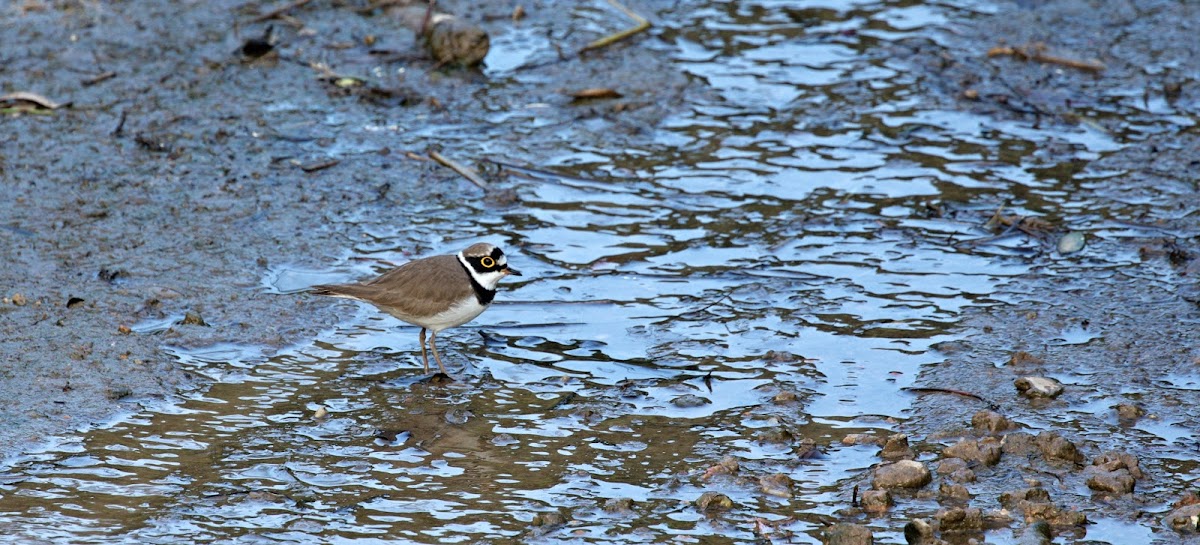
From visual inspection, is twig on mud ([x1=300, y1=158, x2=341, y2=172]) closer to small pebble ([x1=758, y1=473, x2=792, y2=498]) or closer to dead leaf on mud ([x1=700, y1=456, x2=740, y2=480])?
dead leaf on mud ([x1=700, y1=456, x2=740, y2=480])

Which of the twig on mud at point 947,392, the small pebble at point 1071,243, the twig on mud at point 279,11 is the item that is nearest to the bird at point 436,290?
the twig on mud at point 947,392

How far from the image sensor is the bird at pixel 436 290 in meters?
6.63

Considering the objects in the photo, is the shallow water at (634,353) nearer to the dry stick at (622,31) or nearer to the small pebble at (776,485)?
the small pebble at (776,485)

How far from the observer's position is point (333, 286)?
6.77 meters

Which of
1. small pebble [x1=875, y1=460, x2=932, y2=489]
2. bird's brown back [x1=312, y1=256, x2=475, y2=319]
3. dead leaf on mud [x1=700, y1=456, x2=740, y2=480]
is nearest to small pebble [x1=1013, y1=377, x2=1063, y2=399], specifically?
small pebble [x1=875, y1=460, x2=932, y2=489]

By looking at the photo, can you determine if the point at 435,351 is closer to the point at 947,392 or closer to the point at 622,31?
the point at 947,392

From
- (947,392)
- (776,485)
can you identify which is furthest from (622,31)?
(776,485)

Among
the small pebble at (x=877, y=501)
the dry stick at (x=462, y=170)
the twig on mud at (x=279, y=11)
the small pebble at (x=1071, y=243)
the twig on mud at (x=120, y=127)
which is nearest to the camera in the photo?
the small pebble at (x=877, y=501)

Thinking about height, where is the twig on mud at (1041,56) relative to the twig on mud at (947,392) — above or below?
above

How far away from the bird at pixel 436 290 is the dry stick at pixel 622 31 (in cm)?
425

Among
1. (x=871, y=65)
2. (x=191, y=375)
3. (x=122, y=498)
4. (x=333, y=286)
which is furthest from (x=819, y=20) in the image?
(x=122, y=498)

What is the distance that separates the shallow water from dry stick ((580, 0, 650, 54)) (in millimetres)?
775

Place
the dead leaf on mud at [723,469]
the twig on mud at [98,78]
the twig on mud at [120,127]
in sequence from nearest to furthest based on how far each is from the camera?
the dead leaf on mud at [723,469], the twig on mud at [120,127], the twig on mud at [98,78]

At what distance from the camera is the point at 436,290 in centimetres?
660
